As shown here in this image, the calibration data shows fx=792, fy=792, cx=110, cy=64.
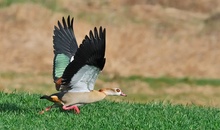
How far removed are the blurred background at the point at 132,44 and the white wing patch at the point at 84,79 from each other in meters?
11.9

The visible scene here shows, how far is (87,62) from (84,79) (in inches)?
12.7

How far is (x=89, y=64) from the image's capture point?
911 centimetres

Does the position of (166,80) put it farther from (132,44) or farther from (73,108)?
(73,108)

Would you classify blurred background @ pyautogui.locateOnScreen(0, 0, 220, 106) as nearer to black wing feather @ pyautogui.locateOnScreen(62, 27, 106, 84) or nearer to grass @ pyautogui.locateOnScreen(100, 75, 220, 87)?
grass @ pyautogui.locateOnScreen(100, 75, 220, 87)

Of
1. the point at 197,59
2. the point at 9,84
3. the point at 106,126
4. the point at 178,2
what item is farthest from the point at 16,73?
the point at 106,126

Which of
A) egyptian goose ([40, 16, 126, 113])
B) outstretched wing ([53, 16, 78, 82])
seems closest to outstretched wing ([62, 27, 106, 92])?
egyptian goose ([40, 16, 126, 113])

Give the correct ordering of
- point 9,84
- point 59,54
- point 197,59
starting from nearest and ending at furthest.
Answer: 1. point 59,54
2. point 9,84
3. point 197,59

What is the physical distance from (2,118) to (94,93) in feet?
3.91

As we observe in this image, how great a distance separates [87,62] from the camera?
29.8 ft

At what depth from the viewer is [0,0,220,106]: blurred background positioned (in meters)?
23.1

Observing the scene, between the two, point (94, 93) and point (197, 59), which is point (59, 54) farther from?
point (197, 59)

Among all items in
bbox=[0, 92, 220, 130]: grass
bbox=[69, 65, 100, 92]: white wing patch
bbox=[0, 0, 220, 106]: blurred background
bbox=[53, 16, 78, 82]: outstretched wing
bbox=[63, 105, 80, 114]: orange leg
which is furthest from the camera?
bbox=[0, 0, 220, 106]: blurred background

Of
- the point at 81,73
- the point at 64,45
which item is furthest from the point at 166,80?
the point at 81,73

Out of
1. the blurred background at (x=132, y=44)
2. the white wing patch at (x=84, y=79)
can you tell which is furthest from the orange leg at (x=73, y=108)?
the blurred background at (x=132, y=44)
